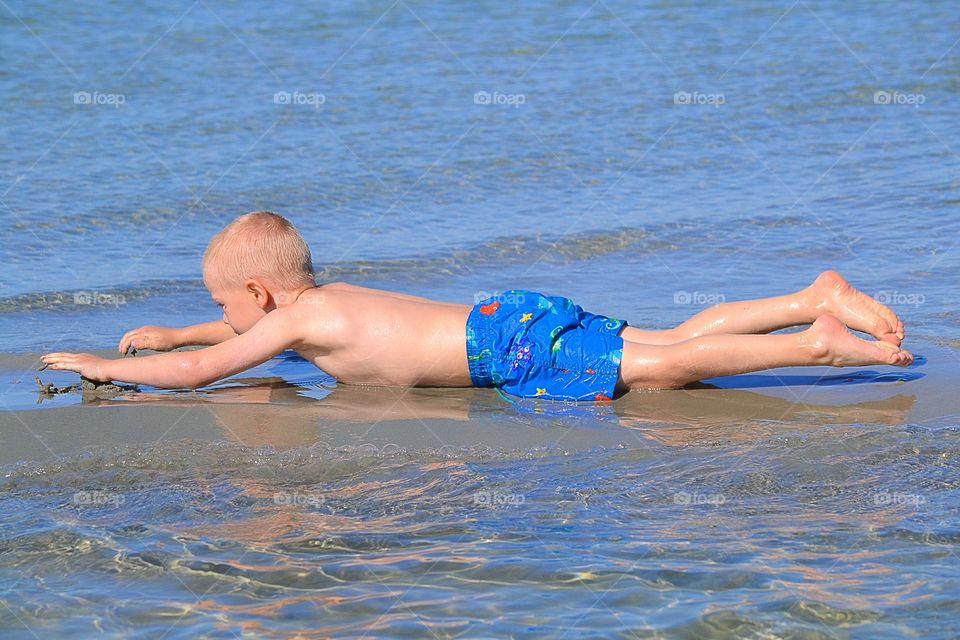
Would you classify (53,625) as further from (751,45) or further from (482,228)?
(751,45)

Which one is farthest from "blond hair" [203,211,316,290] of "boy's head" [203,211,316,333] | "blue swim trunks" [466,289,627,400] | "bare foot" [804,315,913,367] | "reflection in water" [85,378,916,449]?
"bare foot" [804,315,913,367]

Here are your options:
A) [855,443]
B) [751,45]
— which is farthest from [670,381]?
[751,45]

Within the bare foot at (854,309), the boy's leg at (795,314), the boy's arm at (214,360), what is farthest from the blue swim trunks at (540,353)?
the bare foot at (854,309)

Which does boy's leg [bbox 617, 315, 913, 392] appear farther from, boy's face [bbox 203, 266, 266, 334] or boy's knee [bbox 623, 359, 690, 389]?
boy's face [bbox 203, 266, 266, 334]

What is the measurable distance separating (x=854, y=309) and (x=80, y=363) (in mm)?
3045

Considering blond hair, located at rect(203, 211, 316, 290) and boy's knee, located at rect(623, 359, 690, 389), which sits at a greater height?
blond hair, located at rect(203, 211, 316, 290)

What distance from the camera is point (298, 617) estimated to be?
2986 millimetres

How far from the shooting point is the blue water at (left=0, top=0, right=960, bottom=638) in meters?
3.12

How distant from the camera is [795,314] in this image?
4.73 metres

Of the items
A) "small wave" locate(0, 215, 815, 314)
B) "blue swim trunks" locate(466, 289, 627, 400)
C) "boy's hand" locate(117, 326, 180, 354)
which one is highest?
"small wave" locate(0, 215, 815, 314)

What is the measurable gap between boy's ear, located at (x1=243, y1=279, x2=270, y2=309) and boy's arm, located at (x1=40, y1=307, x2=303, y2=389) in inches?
5.3

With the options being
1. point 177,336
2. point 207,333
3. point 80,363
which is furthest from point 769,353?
point 80,363

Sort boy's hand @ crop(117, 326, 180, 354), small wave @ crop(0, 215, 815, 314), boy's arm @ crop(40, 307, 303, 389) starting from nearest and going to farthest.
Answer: boy's arm @ crop(40, 307, 303, 389) → boy's hand @ crop(117, 326, 180, 354) → small wave @ crop(0, 215, 815, 314)

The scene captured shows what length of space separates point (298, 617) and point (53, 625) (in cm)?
63
